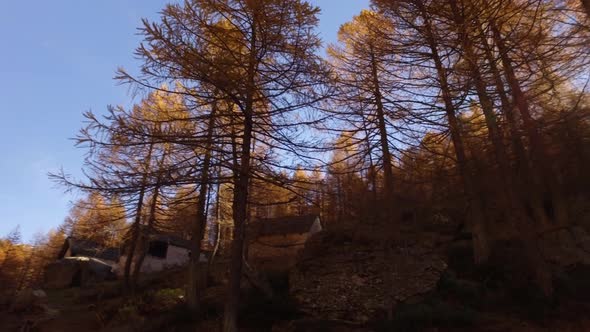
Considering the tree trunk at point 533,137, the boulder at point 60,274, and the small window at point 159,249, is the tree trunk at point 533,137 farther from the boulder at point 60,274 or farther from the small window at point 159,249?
the boulder at point 60,274

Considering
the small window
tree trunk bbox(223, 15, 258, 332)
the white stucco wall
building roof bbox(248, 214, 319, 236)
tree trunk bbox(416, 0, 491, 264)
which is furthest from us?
the small window

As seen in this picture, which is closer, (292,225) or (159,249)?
(292,225)

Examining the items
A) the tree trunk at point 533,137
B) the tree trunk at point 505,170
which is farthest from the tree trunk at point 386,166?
the tree trunk at point 533,137

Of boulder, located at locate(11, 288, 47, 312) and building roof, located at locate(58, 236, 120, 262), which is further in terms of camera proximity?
building roof, located at locate(58, 236, 120, 262)

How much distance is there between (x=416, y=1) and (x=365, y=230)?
18.4ft

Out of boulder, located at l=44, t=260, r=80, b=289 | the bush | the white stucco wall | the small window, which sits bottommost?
the bush

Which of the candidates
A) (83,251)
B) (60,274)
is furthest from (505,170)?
(83,251)

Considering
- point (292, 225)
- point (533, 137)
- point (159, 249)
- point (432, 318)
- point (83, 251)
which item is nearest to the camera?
point (533, 137)

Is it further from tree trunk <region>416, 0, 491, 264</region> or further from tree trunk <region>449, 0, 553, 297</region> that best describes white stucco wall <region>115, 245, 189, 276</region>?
tree trunk <region>449, 0, 553, 297</region>

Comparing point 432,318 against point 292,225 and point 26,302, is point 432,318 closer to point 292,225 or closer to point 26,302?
point 292,225

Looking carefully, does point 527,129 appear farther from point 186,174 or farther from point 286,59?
point 186,174

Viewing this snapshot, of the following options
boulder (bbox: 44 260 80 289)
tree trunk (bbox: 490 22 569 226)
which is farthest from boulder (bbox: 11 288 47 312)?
tree trunk (bbox: 490 22 569 226)

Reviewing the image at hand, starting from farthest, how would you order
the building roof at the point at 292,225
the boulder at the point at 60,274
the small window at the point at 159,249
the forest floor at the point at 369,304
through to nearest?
the small window at the point at 159,249
the boulder at the point at 60,274
the building roof at the point at 292,225
the forest floor at the point at 369,304

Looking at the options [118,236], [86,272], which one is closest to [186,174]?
[118,236]
